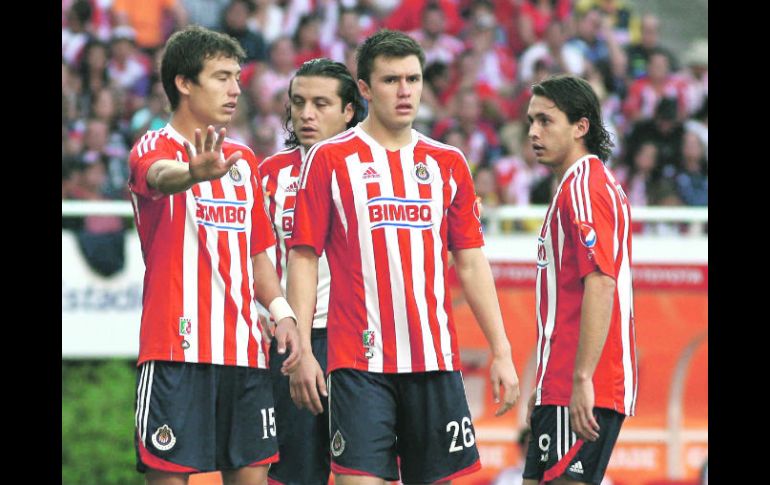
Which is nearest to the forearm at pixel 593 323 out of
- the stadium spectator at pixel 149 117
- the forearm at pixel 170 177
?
the forearm at pixel 170 177

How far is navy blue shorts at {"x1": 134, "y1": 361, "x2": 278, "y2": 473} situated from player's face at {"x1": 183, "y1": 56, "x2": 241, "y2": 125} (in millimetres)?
1172

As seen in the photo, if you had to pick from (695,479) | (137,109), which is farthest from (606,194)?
(137,109)

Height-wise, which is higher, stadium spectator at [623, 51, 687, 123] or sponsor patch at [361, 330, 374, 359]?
stadium spectator at [623, 51, 687, 123]

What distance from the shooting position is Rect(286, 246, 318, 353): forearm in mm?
5961

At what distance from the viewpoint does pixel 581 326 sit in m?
5.87

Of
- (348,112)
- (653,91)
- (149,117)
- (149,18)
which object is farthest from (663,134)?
(348,112)

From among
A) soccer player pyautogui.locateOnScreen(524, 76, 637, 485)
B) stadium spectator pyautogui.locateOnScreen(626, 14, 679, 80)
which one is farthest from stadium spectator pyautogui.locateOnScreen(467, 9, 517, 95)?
soccer player pyautogui.locateOnScreen(524, 76, 637, 485)

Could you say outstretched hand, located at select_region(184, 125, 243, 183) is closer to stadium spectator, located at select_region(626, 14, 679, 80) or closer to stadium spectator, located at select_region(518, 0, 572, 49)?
stadium spectator, located at select_region(518, 0, 572, 49)

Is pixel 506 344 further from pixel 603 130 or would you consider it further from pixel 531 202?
pixel 531 202

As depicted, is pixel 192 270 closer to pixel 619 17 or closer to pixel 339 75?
pixel 339 75

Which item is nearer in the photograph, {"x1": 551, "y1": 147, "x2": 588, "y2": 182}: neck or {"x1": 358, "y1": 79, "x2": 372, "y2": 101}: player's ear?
{"x1": 358, "y1": 79, "x2": 372, "y2": 101}: player's ear

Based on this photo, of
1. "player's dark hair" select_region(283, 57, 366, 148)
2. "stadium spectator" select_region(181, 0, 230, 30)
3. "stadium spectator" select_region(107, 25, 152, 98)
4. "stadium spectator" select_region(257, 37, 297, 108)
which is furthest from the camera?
"stadium spectator" select_region(181, 0, 230, 30)

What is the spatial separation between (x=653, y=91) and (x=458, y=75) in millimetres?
2332
